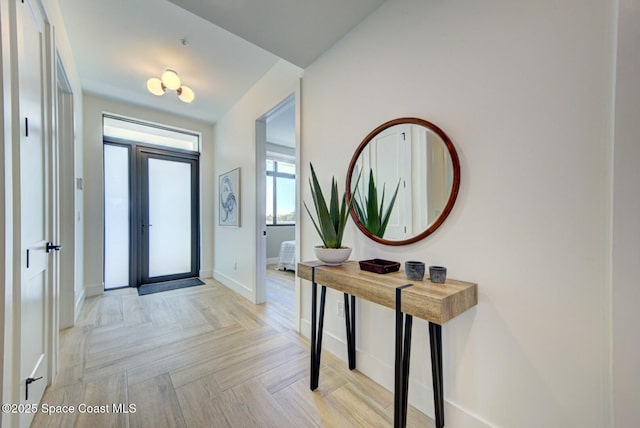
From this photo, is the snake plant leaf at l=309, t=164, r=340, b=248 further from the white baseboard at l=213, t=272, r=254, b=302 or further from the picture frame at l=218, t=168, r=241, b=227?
the picture frame at l=218, t=168, r=241, b=227

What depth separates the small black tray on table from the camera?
53.4 inches

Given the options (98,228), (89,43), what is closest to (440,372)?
(89,43)

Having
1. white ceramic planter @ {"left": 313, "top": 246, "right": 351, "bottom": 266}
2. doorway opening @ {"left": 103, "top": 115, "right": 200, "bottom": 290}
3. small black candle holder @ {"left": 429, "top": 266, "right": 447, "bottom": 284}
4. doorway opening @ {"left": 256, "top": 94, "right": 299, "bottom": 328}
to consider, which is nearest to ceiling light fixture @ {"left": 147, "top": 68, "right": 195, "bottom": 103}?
doorway opening @ {"left": 256, "top": 94, "right": 299, "bottom": 328}

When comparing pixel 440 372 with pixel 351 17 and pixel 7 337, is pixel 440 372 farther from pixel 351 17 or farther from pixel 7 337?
pixel 351 17

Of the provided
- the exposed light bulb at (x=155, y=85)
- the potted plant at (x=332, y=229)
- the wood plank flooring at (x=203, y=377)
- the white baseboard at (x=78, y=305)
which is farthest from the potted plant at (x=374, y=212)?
the white baseboard at (x=78, y=305)

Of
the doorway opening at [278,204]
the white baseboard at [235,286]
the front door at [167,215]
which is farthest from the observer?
the front door at [167,215]

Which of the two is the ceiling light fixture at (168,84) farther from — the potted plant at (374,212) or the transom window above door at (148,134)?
the potted plant at (374,212)

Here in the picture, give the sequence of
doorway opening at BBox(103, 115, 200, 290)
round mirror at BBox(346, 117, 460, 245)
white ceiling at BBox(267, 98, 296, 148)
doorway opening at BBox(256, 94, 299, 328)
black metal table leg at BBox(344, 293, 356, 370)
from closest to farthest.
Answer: round mirror at BBox(346, 117, 460, 245) → black metal table leg at BBox(344, 293, 356, 370) → doorway opening at BBox(256, 94, 299, 328) → doorway opening at BBox(103, 115, 200, 290) → white ceiling at BBox(267, 98, 296, 148)

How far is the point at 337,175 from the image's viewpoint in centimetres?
189

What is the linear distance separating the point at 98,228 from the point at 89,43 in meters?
2.21

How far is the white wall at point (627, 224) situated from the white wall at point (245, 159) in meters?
2.08

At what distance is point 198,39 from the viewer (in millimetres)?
2213

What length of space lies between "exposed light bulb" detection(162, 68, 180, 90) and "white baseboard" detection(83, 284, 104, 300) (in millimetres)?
2767

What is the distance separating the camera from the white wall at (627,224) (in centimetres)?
78
